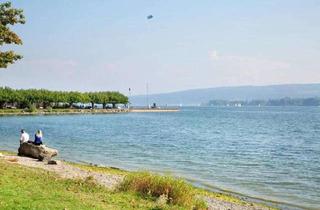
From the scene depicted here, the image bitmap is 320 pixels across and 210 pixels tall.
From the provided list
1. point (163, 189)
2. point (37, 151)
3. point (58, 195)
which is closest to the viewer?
point (58, 195)

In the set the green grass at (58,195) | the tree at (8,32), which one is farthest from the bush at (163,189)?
the tree at (8,32)

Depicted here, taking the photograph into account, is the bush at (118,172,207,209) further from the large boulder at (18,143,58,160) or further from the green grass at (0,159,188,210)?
the large boulder at (18,143,58,160)

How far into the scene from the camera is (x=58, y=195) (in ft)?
59.4

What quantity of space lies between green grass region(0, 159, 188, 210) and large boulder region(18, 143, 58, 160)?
47.1ft

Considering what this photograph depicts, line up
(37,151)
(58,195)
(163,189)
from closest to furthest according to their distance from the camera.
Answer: (58,195), (163,189), (37,151)

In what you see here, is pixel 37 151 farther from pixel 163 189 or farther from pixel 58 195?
pixel 58 195

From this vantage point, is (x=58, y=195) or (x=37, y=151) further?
(x=37, y=151)

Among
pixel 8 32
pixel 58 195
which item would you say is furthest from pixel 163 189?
pixel 8 32

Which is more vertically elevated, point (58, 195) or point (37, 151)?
point (58, 195)

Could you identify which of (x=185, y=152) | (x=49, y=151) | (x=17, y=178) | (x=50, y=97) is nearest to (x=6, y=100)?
(x=50, y=97)

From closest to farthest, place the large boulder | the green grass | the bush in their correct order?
the green grass → the bush → the large boulder

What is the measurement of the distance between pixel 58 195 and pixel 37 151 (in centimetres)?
2069

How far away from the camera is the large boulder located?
37.2 metres

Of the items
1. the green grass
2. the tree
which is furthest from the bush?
the tree
